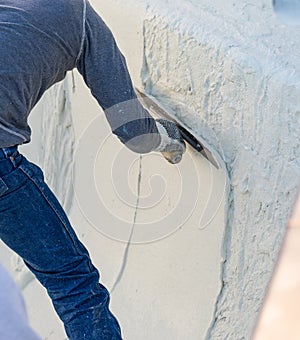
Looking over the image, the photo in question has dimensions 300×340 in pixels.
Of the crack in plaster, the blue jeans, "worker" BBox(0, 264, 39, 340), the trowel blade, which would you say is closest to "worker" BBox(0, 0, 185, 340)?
the blue jeans

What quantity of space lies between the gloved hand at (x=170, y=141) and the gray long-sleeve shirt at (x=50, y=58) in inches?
6.3

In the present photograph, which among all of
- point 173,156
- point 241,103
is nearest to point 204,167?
point 173,156

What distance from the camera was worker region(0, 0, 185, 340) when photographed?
1536mm

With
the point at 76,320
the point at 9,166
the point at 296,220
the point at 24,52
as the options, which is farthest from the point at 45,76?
the point at 296,220

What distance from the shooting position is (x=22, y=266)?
2.55 m

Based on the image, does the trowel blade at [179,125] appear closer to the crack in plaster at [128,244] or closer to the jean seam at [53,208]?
the crack in plaster at [128,244]

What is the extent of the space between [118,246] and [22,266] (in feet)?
1.46

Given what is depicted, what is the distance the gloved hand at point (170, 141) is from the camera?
6.29 feet

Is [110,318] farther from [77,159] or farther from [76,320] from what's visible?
[77,159]

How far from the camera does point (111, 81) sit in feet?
5.56

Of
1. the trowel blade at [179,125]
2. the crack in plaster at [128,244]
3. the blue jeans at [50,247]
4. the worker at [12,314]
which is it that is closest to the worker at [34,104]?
the blue jeans at [50,247]

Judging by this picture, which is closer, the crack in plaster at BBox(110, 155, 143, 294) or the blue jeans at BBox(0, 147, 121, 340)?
the blue jeans at BBox(0, 147, 121, 340)

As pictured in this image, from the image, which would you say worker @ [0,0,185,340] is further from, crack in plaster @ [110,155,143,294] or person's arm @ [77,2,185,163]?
crack in plaster @ [110,155,143,294]

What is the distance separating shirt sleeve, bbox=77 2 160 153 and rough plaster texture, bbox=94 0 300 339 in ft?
0.61
